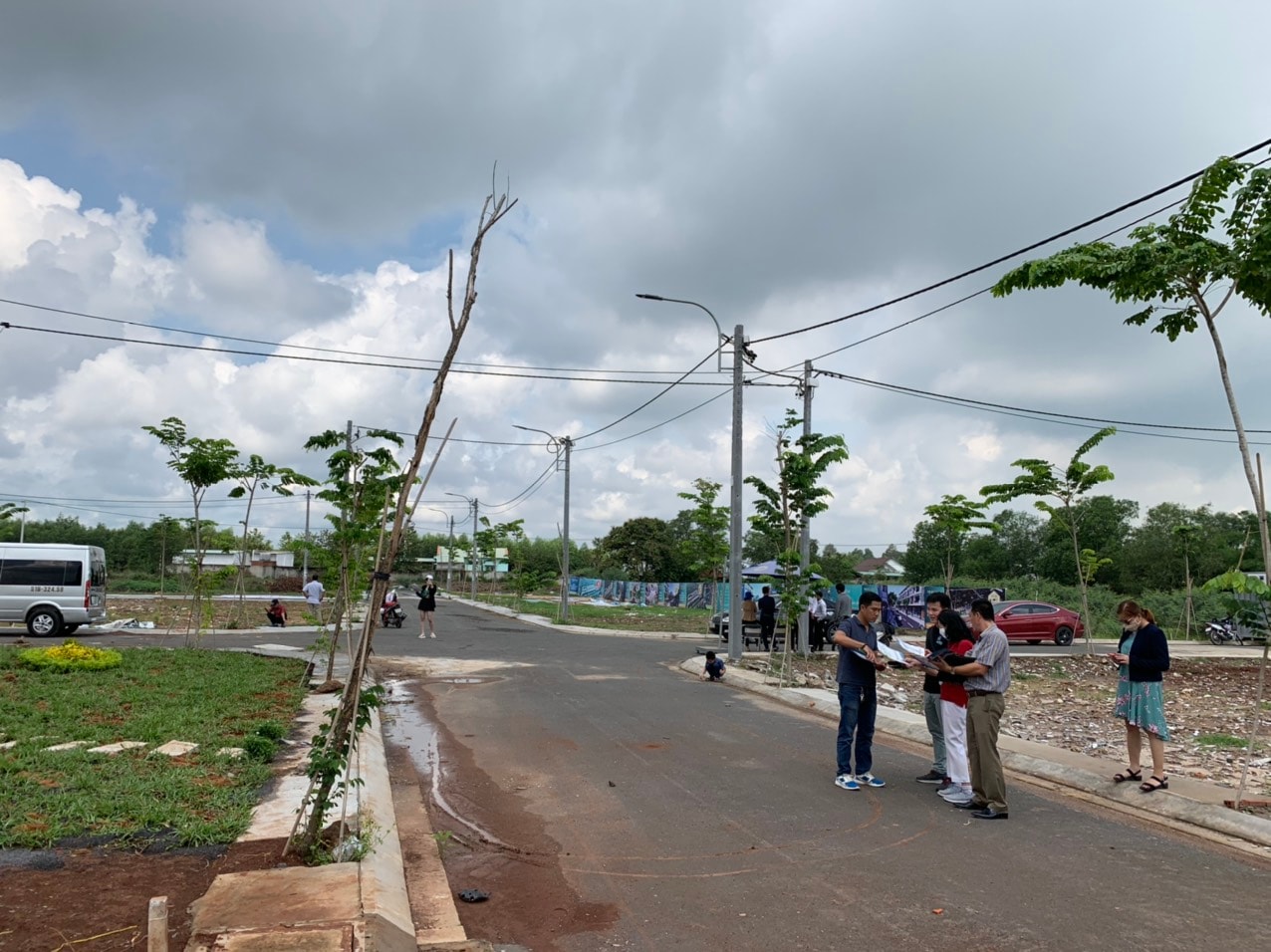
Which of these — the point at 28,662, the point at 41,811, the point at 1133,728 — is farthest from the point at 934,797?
the point at 28,662

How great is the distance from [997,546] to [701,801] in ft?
265

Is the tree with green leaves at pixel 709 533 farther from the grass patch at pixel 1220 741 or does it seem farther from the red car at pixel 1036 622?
the grass patch at pixel 1220 741

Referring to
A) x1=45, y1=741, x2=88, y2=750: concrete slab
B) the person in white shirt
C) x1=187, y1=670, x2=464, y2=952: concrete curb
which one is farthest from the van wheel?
x1=187, y1=670, x2=464, y2=952: concrete curb

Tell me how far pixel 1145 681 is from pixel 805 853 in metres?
3.62

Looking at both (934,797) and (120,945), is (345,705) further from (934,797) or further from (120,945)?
(934,797)

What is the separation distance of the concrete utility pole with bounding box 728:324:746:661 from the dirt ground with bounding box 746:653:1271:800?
83 centimetres

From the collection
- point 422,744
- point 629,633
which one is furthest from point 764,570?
point 422,744

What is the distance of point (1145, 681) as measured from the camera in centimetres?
775

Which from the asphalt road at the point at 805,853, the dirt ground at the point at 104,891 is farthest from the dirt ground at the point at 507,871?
the dirt ground at the point at 104,891

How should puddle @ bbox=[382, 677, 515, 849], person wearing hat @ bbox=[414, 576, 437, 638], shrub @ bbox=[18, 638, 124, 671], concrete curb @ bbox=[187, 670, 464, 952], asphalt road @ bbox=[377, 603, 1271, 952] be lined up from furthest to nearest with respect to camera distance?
person wearing hat @ bbox=[414, 576, 437, 638]
shrub @ bbox=[18, 638, 124, 671]
puddle @ bbox=[382, 677, 515, 849]
asphalt road @ bbox=[377, 603, 1271, 952]
concrete curb @ bbox=[187, 670, 464, 952]

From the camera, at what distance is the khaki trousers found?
23.8 ft

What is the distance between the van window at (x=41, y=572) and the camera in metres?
22.3

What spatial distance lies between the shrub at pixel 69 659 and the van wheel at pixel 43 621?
9.06 meters

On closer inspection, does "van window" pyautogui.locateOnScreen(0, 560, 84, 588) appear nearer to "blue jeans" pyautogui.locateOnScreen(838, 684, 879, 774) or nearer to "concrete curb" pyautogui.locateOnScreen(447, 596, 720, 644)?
"concrete curb" pyautogui.locateOnScreen(447, 596, 720, 644)
